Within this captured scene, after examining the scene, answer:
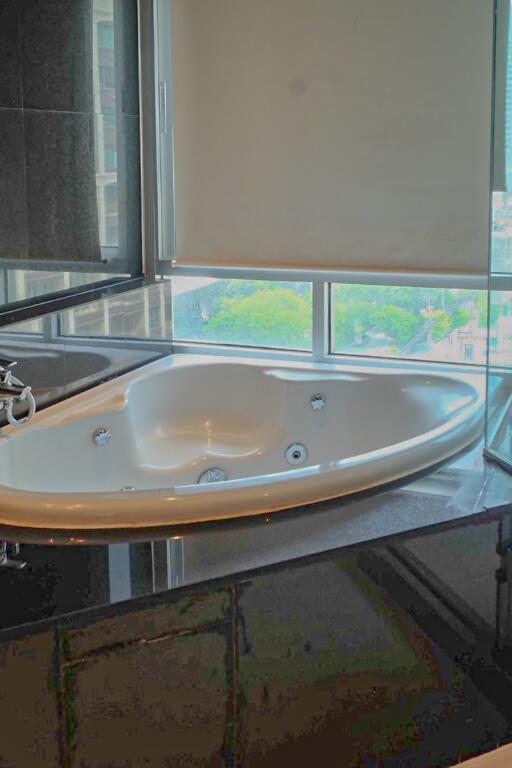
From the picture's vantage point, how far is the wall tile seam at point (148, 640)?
1.75 metres

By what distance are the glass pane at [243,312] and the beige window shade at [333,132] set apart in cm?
13

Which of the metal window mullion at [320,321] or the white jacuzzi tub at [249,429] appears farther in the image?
the metal window mullion at [320,321]

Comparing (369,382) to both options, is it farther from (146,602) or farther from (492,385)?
(146,602)

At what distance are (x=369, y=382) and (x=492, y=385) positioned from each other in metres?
0.65

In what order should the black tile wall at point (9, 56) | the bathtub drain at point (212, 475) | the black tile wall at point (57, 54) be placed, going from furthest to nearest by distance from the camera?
the bathtub drain at point (212, 475) < the black tile wall at point (57, 54) < the black tile wall at point (9, 56)

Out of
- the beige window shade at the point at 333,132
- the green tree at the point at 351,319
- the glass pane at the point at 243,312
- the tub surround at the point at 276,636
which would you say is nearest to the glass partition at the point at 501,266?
the tub surround at the point at 276,636

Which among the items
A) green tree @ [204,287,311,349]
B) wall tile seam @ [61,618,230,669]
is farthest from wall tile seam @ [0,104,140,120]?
wall tile seam @ [61,618,230,669]

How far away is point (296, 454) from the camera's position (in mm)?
3307

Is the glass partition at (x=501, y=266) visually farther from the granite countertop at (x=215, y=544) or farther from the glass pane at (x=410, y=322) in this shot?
the glass pane at (x=410, y=322)

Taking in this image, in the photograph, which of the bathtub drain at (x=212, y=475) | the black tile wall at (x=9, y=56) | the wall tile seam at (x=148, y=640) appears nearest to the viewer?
the wall tile seam at (x=148, y=640)

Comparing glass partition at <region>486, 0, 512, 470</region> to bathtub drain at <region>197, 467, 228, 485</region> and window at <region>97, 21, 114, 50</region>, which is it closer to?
bathtub drain at <region>197, 467, 228, 485</region>

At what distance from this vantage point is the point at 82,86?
320 centimetres

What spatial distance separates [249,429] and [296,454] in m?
0.19

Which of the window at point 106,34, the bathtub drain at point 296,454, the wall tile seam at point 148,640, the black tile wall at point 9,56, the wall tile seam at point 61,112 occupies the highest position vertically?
the window at point 106,34
